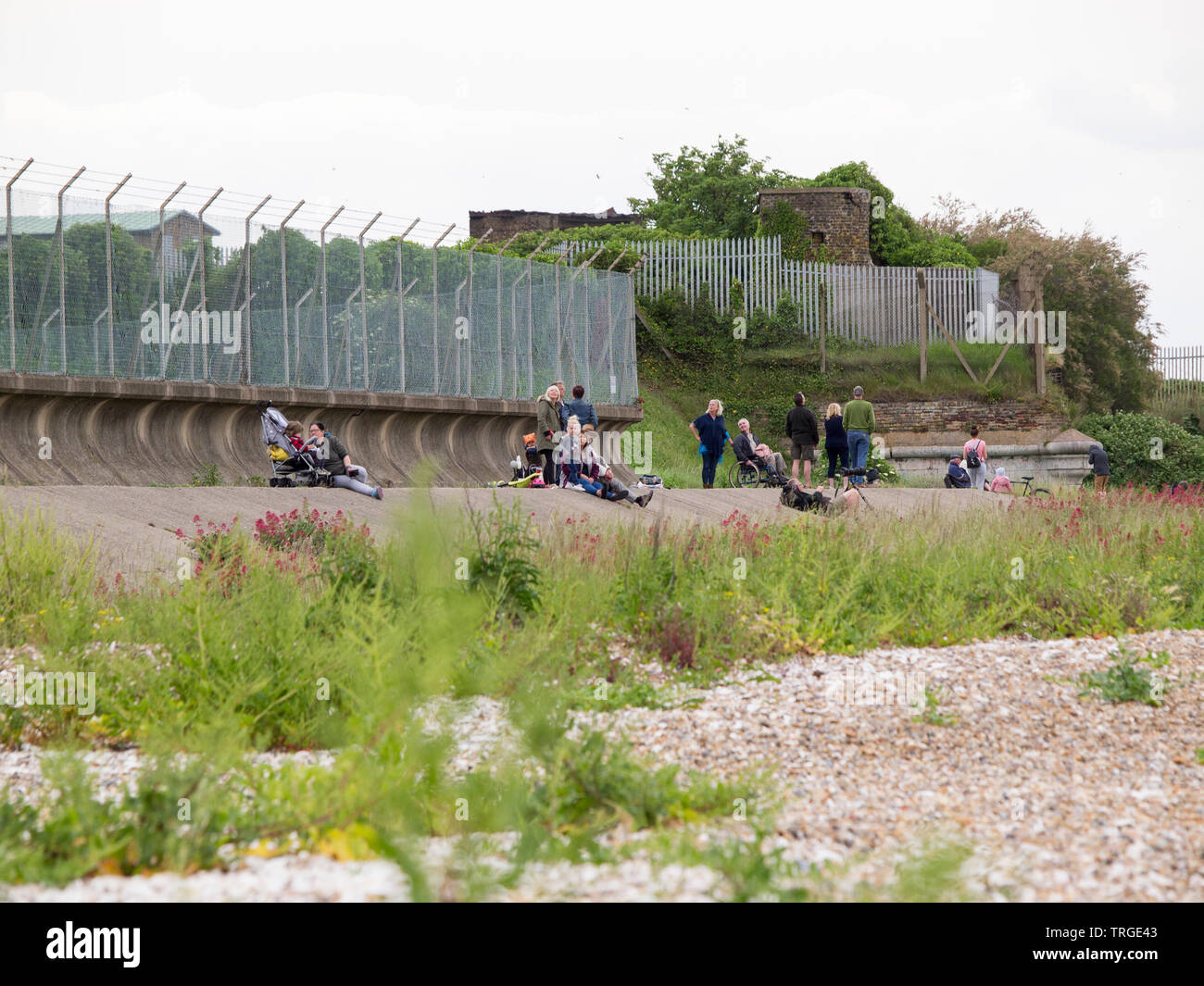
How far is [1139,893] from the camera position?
396 cm

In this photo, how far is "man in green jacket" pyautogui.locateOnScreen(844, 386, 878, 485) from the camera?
2186 centimetres

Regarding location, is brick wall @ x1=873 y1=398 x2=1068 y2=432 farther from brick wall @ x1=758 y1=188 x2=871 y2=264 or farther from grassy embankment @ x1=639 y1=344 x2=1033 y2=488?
brick wall @ x1=758 y1=188 x2=871 y2=264

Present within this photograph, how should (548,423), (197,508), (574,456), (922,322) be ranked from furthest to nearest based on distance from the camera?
(922,322) < (548,423) < (574,456) < (197,508)

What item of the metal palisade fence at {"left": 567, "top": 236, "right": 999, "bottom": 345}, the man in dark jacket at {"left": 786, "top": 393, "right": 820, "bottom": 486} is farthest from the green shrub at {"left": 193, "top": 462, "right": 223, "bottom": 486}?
the metal palisade fence at {"left": 567, "top": 236, "right": 999, "bottom": 345}

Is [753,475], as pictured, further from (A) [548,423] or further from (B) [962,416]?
(B) [962,416]

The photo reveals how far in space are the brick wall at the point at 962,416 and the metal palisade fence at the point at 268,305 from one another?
7591 mm

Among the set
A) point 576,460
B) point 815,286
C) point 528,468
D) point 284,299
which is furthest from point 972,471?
point 284,299

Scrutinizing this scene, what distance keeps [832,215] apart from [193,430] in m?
20.5

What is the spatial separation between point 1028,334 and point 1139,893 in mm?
27049

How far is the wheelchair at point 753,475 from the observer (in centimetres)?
2130

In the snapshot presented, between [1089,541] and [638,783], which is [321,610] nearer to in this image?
[638,783]

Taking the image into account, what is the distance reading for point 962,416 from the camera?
2758 cm
